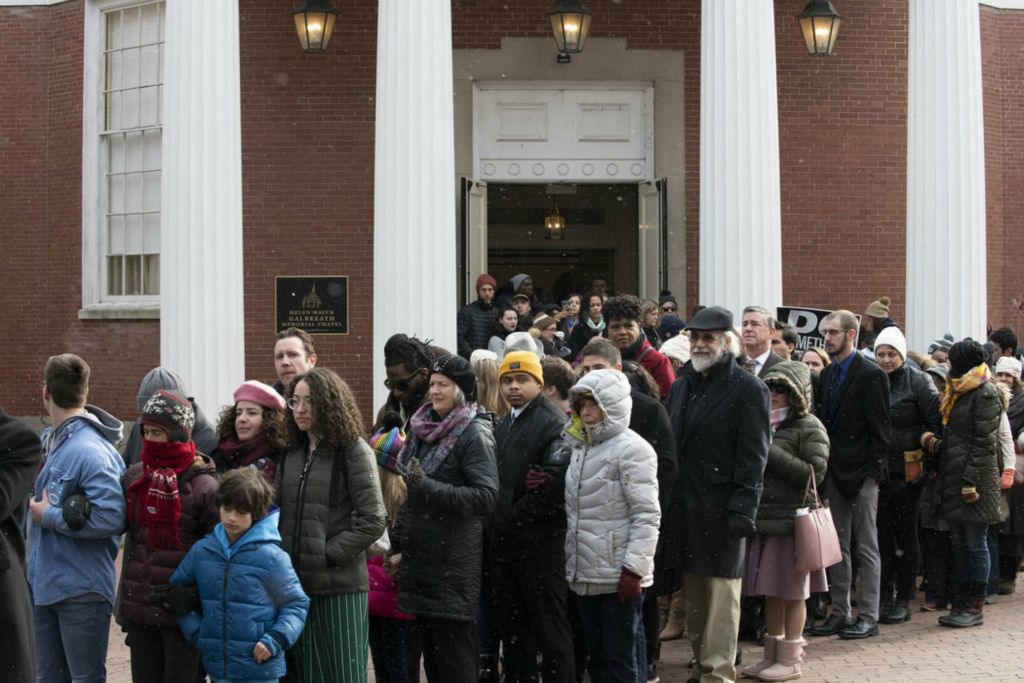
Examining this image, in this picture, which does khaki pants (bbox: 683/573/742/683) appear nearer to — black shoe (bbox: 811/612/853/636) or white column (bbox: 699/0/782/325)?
black shoe (bbox: 811/612/853/636)

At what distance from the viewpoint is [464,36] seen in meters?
16.8

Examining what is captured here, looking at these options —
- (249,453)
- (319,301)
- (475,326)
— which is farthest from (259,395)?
(319,301)

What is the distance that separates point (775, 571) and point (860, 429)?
1613 millimetres

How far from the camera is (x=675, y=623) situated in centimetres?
927

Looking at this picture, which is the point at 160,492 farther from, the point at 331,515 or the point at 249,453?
the point at 331,515

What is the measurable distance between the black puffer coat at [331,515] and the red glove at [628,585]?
1.21m

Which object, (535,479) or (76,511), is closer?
(76,511)

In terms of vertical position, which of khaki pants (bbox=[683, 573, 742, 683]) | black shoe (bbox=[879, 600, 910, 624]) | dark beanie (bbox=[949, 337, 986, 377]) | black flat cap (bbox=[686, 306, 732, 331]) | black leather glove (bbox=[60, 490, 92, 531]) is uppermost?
black flat cap (bbox=[686, 306, 732, 331])

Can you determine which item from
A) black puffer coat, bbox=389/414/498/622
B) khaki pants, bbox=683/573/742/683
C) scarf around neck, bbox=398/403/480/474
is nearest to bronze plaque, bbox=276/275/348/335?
khaki pants, bbox=683/573/742/683

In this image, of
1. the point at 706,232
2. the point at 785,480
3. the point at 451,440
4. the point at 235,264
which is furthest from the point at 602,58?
the point at 451,440

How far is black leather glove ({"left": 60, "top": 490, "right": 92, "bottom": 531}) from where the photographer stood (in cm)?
620

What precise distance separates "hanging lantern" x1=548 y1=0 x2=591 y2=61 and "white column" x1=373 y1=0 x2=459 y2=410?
5.66ft

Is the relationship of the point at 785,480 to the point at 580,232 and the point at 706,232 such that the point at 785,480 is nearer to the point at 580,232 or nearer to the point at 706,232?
the point at 706,232

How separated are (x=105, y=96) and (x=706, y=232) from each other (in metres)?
8.35
